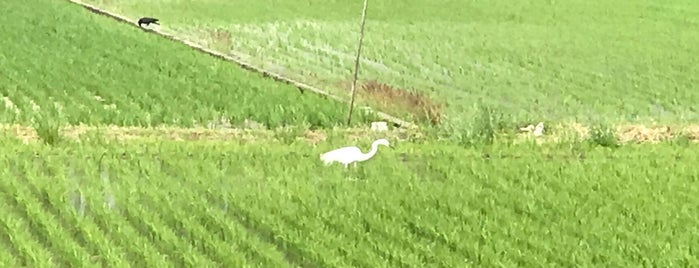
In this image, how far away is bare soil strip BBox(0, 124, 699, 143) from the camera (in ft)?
25.5

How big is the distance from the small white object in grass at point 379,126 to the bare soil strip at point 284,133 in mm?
78

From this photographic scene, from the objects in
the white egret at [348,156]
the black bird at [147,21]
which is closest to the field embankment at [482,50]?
the black bird at [147,21]

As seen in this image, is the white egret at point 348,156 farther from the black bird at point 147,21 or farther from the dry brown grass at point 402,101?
the black bird at point 147,21

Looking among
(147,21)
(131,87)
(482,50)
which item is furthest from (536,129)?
(147,21)

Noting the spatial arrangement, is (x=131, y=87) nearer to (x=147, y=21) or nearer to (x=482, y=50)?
(x=147, y=21)

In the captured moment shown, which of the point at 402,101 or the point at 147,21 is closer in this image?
the point at 402,101

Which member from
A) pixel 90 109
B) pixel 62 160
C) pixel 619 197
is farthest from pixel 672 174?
pixel 90 109

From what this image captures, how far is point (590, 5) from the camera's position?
749 inches

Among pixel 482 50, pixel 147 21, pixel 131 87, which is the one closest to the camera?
pixel 131 87

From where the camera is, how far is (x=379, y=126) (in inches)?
351

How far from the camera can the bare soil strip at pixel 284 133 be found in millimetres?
7777

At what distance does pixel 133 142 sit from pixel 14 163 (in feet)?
3.36

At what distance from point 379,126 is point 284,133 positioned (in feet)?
3.69

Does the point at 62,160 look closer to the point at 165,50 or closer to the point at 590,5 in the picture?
the point at 165,50
